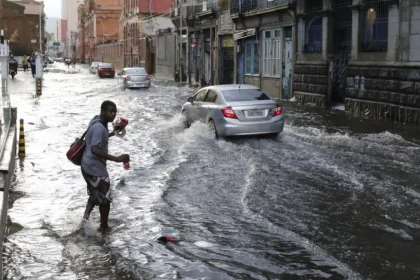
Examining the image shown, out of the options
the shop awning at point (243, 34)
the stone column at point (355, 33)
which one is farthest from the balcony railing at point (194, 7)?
the stone column at point (355, 33)

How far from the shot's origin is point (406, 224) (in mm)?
8586

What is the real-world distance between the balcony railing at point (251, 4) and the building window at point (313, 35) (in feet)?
4.55

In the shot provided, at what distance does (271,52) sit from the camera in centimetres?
3522

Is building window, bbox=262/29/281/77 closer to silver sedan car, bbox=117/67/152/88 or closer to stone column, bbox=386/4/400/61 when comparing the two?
silver sedan car, bbox=117/67/152/88

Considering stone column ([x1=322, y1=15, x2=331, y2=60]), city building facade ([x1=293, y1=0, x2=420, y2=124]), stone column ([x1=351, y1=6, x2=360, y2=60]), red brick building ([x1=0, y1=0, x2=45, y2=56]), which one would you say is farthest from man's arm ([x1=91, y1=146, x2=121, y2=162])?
red brick building ([x1=0, y1=0, x2=45, y2=56])

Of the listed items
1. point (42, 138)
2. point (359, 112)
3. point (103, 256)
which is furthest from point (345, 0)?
point (103, 256)

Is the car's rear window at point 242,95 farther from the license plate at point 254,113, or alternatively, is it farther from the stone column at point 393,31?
the stone column at point 393,31

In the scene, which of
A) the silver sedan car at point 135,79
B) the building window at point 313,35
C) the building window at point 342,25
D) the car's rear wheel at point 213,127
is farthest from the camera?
the silver sedan car at point 135,79

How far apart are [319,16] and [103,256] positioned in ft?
77.5

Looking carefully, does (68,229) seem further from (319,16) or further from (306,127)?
(319,16)

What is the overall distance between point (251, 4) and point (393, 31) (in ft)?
50.0

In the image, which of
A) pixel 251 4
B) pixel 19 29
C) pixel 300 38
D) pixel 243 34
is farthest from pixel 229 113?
pixel 19 29

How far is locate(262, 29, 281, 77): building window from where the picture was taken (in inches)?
1350

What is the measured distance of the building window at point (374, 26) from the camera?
2358cm
